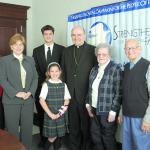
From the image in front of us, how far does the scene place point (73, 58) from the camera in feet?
9.45

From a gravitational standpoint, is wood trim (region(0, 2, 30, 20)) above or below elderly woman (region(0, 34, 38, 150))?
above

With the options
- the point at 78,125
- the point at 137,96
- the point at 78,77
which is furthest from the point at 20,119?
the point at 137,96

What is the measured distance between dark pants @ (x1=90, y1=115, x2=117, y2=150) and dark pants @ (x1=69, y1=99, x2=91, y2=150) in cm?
26

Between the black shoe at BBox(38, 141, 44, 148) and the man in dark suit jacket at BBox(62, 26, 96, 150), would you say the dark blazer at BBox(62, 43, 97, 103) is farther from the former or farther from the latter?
the black shoe at BBox(38, 141, 44, 148)

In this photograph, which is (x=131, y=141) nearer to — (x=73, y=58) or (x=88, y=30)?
(x=73, y=58)

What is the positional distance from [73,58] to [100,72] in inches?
18.1

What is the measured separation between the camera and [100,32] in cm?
301

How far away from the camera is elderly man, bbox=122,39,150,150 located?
212 cm

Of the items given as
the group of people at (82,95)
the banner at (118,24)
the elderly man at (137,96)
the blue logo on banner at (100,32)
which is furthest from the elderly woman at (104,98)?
the blue logo on banner at (100,32)

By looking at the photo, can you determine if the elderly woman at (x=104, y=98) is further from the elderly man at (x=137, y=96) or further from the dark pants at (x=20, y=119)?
the dark pants at (x=20, y=119)

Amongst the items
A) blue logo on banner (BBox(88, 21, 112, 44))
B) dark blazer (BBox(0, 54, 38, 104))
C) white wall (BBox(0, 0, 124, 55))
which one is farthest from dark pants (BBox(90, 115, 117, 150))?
white wall (BBox(0, 0, 124, 55))

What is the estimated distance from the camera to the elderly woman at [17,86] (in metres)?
2.62

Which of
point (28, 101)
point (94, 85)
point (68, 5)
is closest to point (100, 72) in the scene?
point (94, 85)

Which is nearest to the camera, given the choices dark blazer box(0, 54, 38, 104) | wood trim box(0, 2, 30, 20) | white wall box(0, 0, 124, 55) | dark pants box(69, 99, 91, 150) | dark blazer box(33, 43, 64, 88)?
dark blazer box(0, 54, 38, 104)
